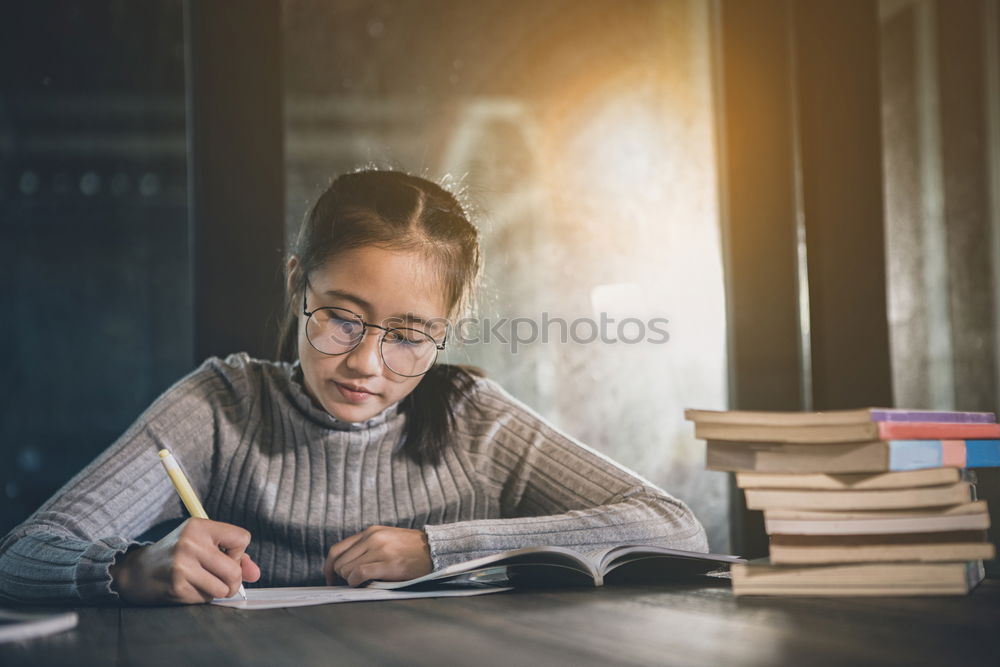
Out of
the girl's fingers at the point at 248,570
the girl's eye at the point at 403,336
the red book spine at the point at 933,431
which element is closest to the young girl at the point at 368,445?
the girl's eye at the point at 403,336

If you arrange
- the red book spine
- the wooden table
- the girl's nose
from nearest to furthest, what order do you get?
1. the wooden table
2. the red book spine
3. the girl's nose

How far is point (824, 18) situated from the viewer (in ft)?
6.09

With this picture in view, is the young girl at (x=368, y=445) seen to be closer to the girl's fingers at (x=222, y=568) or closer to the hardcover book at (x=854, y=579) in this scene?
the girl's fingers at (x=222, y=568)

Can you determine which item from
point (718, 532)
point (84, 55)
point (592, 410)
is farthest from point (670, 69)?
point (84, 55)

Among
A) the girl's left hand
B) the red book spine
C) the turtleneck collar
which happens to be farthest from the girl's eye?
the red book spine

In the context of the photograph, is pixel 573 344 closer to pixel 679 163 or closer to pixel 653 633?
pixel 679 163

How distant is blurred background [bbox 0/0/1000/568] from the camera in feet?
5.44

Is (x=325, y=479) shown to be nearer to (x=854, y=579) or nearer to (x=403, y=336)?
(x=403, y=336)

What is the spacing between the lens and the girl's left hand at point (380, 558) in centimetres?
99

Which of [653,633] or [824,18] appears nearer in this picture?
[653,633]

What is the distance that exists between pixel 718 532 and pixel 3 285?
153 centimetres

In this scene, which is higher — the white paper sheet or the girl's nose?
the girl's nose

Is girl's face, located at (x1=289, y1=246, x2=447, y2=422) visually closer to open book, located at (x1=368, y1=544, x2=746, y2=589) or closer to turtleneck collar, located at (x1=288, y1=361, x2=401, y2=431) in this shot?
turtleneck collar, located at (x1=288, y1=361, x2=401, y2=431)

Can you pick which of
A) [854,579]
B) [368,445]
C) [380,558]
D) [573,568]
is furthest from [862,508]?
[368,445]
